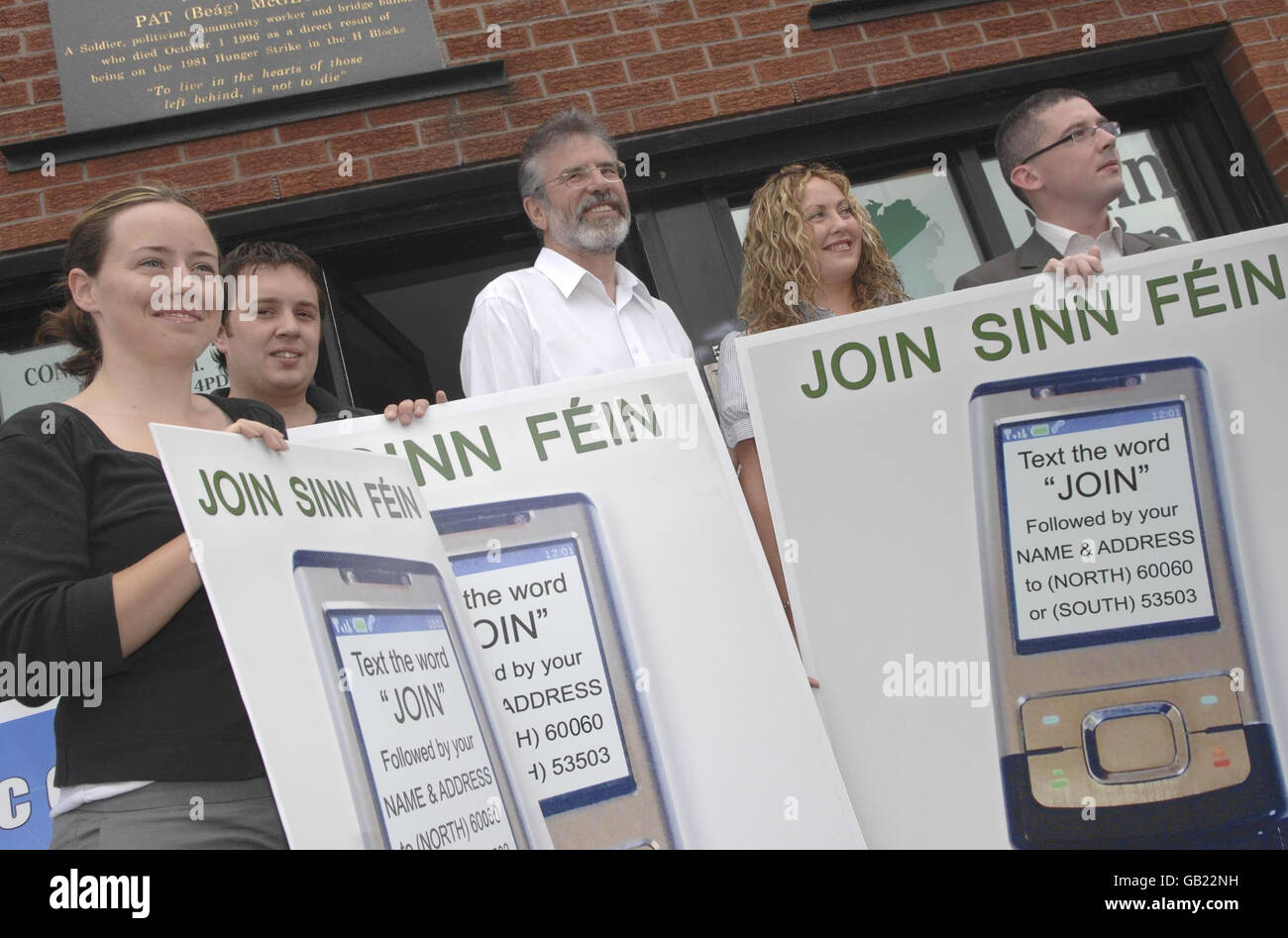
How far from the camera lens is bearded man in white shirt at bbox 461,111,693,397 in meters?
2.63

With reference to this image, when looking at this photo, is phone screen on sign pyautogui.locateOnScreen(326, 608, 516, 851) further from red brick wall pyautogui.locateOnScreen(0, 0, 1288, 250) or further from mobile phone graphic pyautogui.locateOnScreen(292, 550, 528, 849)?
red brick wall pyautogui.locateOnScreen(0, 0, 1288, 250)

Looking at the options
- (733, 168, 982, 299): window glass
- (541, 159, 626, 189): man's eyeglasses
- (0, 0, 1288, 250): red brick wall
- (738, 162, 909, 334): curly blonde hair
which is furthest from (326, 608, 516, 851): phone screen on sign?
(733, 168, 982, 299): window glass

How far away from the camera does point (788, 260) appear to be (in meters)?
2.81

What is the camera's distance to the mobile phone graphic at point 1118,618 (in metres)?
1.91

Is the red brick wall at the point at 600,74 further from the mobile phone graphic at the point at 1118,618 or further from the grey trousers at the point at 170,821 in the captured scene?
the grey trousers at the point at 170,821

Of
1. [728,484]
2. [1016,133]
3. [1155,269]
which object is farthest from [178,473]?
[1016,133]

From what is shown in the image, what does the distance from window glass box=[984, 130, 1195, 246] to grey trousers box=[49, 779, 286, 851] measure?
3332 mm

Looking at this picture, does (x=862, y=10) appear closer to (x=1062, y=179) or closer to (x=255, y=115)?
(x=1062, y=179)

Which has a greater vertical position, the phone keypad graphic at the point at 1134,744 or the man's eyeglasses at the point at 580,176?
the man's eyeglasses at the point at 580,176

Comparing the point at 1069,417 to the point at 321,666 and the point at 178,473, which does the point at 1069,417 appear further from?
the point at 178,473

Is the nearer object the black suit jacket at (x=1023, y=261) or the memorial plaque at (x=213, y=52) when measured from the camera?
the black suit jacket at (x=1023, y=261)

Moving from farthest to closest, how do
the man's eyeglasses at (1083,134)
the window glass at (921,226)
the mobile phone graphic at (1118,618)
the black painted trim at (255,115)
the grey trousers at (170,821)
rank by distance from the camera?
the window glass at (921,226) < the black painted trim at (255,115) < the man's eyeglasses at (1083,134) < the mobile phone graphic at (1118,618) < the grey trousers at (170,821)

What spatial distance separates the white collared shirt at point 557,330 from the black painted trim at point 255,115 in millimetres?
1237

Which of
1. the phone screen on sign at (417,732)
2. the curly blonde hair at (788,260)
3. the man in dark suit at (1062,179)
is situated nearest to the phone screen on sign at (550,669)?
the phone screen on sign at (417,732)
